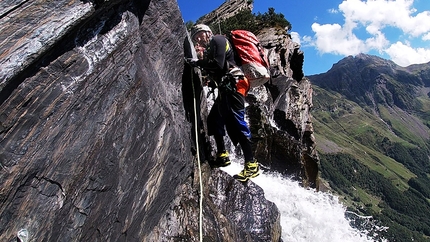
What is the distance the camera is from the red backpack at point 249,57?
9320 mm

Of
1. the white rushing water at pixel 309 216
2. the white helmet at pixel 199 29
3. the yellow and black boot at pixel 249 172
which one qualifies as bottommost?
the white rushing water at pixel 309 216

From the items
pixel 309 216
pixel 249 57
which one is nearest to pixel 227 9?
pixel 309 216

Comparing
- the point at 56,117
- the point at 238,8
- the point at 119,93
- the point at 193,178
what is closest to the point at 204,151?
the point at 193,178

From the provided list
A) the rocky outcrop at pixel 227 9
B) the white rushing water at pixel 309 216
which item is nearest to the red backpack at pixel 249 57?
the white rushing water at pixel 309 216

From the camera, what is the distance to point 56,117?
521 centimetres

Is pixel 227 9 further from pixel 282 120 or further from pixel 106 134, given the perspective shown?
pixel 106 134

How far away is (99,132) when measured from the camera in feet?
19.6

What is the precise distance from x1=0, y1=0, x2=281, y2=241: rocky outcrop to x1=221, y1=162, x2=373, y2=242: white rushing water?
127 inches

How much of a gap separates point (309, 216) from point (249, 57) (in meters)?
6.90

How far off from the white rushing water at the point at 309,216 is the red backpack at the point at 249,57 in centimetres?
526

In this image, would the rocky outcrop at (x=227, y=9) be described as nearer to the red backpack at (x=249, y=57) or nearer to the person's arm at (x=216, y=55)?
the red backpack at (x=249, y=57)

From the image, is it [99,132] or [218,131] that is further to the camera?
[218,131]

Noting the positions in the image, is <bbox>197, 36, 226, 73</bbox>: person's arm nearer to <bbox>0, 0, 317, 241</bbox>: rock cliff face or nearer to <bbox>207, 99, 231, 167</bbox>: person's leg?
<bbox>0, 0, 317, 241</bbox>: rock cliff face

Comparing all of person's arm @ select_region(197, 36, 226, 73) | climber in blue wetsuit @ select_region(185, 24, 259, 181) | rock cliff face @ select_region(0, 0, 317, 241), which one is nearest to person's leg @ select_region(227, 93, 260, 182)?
climber in blue wetsuit @ select_region(185, 24, 259, 181)
